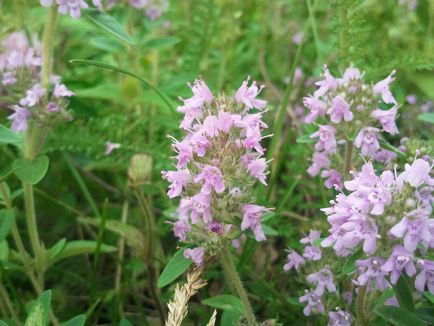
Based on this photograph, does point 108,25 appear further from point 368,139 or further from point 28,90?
point 368,139

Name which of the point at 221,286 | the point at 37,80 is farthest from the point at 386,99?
the point at 37,80

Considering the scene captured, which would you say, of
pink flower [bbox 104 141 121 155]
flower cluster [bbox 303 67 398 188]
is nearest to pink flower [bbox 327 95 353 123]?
flower cluster [bbox 303 67 398 188]

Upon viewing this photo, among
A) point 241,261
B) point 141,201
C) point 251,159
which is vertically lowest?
point 241,261

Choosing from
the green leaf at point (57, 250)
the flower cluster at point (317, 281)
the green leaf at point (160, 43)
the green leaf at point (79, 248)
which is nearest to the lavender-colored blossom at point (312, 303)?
the flower cluster at point (317, 281)

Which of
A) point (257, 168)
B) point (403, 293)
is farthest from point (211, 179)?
point (403, 293)

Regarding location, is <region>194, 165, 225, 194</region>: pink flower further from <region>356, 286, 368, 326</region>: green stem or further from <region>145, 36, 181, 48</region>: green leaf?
<region>145, 36, 181, 48</region>: green leaf

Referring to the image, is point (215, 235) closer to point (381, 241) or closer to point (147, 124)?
point (381, 241)
